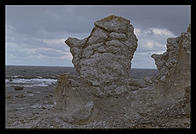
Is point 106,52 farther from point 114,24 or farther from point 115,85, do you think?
point 115,85

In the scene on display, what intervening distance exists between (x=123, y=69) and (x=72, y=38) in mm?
3580

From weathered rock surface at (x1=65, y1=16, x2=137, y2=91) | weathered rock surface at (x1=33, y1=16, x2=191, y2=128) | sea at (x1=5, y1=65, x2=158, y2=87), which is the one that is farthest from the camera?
sea at (x1=5, y1=65, x2=158, y2=87)

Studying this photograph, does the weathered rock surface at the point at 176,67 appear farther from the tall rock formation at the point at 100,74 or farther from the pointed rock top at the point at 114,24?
the pointed rock top at the point at 114,24

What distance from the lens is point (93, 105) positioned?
12.3m

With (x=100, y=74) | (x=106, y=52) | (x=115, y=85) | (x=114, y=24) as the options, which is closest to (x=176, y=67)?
(x=115, y=85)

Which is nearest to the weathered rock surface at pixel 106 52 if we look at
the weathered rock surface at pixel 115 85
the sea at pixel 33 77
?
the weathered rock surface at pixel 115 85

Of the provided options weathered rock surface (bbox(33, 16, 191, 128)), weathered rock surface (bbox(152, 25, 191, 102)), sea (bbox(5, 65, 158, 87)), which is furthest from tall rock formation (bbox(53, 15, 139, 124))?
sea (bbox(5, 65, 158, 87))

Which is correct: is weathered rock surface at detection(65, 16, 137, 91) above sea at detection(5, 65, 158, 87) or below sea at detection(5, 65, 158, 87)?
above

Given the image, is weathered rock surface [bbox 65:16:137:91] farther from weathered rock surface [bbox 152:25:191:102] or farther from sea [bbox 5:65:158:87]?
sea [bbox 5:65:158:87]

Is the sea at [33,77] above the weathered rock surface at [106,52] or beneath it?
beneath

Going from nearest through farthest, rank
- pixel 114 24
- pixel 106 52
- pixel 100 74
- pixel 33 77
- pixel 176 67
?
pixel 176 67 → pixel 100 74 → pixel 106 52 → pixel 114 24 → pixel 33 77

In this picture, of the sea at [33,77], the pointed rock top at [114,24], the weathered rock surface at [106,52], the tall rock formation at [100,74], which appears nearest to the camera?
the tall rock formation at [100,74]

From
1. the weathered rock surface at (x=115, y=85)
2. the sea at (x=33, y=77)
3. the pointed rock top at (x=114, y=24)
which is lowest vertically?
the sea at (x=33, y=77)
